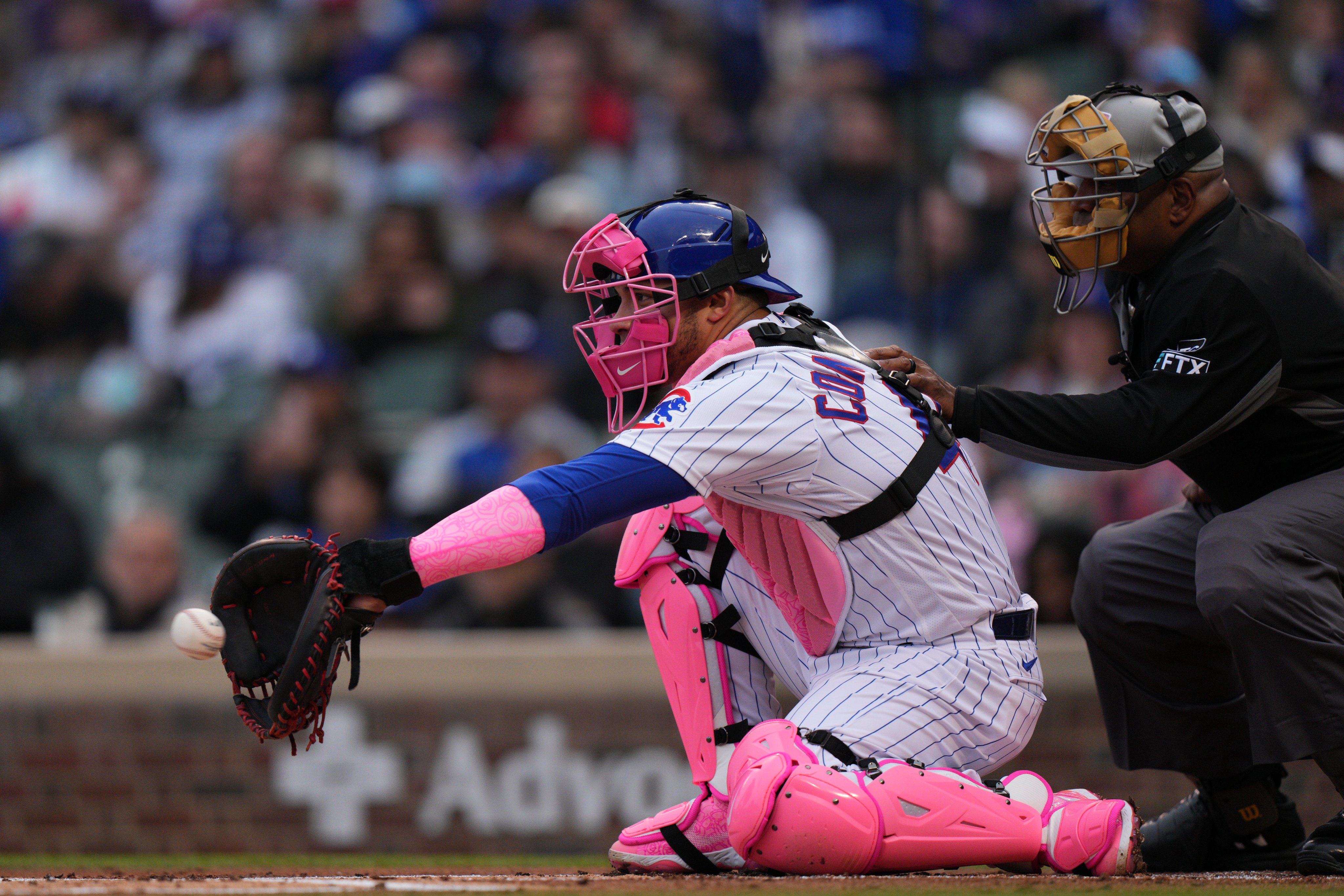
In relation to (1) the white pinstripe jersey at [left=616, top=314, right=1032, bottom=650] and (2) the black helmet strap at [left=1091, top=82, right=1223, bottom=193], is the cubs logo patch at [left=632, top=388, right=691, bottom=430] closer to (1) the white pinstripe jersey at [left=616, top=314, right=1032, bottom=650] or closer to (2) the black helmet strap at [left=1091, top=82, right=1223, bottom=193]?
(1) the white pinstripe jersey at [left=616, top=314, right=1032, bottom=650]

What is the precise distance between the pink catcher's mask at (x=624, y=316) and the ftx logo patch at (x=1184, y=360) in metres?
1.12

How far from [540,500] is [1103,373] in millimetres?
4377

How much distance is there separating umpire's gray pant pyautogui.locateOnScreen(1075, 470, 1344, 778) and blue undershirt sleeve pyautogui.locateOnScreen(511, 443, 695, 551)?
1.32m

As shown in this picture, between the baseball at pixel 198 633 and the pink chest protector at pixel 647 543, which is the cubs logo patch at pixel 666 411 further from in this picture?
the baseball at pixel 198 633

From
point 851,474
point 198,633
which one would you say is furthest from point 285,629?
point 851,474

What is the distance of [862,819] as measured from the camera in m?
2.87

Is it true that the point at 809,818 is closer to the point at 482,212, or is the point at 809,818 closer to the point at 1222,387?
the point at 1222,387

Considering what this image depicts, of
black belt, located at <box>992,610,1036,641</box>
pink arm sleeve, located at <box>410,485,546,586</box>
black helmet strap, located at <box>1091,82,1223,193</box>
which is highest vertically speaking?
black helmet strap, located at <box>1091,82,1223,193</box>

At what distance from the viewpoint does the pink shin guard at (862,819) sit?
9.44 ft

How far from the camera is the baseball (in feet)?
8.61

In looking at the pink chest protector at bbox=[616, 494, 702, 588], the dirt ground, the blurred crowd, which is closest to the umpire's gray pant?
the dirt ground

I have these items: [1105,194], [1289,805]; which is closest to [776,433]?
[1105,194]

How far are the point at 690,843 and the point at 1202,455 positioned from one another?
1563 mm

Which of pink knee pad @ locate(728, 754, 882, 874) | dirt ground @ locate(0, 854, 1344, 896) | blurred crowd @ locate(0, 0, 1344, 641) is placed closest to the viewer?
dirt ground @ locate(0, 854, 1344, 896)
